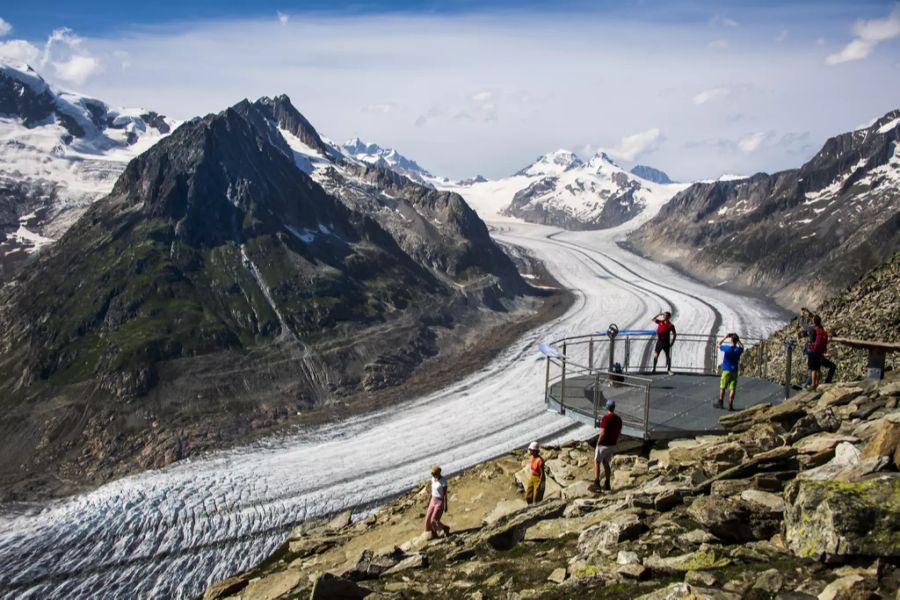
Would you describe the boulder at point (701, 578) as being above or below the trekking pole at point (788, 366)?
below

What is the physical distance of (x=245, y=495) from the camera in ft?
145

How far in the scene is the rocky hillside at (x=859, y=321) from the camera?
102ft

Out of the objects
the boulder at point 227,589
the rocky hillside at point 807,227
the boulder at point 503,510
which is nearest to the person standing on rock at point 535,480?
the boulder at point 503,510

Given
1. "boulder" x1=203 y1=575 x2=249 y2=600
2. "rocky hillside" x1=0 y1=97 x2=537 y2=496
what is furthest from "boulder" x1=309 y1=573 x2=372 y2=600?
"rocky hillside" x1=0 y1=97 x2=537 y2=496

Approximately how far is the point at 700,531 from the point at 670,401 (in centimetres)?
1247

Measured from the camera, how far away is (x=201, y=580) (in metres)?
36.1

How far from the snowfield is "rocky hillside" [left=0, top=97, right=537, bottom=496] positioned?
667cm

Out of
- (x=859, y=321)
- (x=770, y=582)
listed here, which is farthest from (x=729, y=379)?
(x=859, y=321)

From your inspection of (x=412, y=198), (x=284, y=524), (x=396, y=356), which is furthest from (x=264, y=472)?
(x=412, y=198)

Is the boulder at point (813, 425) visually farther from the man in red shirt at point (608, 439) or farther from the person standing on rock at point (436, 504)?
the person standing on rock at point (436, 504)

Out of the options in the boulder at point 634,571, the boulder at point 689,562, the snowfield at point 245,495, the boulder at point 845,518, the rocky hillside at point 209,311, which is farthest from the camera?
the rocky hillside at point 209,311

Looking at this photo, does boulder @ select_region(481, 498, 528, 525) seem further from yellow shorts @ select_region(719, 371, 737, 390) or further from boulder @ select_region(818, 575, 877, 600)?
boulder @ select_region(818, 575, 877, 600)

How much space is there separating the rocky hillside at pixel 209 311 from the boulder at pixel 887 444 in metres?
49.8

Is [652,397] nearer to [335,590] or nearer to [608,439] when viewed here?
[608,439]
